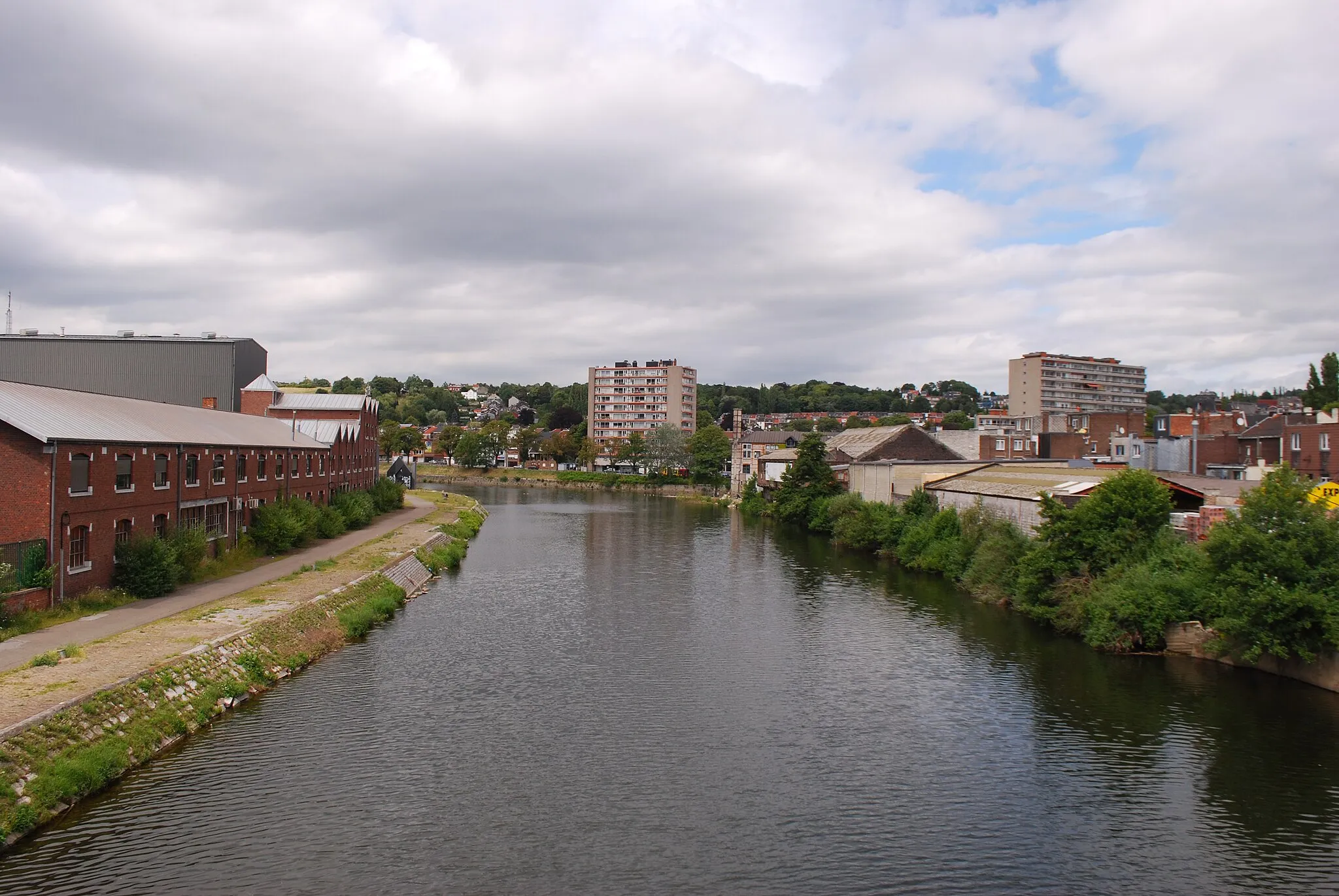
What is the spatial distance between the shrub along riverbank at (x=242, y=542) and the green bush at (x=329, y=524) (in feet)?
0.11

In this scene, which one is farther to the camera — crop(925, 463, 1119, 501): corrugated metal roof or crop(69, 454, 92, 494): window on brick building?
crop(925, 463, 1119, 501): corrugated metal roof

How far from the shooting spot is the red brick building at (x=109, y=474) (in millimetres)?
23125

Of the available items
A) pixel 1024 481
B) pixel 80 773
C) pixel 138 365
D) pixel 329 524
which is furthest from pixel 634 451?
pixel 80 773

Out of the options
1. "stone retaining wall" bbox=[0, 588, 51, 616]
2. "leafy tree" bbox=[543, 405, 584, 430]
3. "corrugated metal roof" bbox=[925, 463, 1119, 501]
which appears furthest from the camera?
"leafy tree" bbox=[543, 405, 584, 430]

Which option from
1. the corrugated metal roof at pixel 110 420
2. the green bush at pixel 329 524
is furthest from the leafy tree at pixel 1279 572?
the green bush at pixel 329 524

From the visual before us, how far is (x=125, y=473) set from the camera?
89.5 feet

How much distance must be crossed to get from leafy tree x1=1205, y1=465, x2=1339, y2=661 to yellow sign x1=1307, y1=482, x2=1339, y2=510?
2104mm

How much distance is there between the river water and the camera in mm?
13297

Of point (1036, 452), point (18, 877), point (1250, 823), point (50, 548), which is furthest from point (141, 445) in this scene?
point (1036, 452)

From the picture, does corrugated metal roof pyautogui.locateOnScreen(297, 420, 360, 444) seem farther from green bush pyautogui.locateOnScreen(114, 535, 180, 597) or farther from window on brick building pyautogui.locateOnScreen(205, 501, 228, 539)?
green bush pyautogui.locateOnScreen(114, 535, 180, 597)

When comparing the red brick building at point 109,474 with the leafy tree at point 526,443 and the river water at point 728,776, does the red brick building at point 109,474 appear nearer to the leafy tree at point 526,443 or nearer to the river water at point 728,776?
the river water at point 728,776

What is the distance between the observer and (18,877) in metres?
12.3

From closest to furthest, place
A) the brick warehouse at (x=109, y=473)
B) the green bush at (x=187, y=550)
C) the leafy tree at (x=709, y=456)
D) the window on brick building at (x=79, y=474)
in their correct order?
the brick warehouse at (x=109, y=473)
the window on brick building at (x=79, y=474)
the green bush at (x=187, y=550)
the leafy tree at (x=709, y=456)

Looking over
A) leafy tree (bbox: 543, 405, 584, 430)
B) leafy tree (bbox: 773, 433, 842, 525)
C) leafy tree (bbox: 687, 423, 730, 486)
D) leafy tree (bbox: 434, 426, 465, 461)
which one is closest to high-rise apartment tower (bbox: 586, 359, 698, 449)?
leafy tree (bbox: 543, 405, 584, 430)
